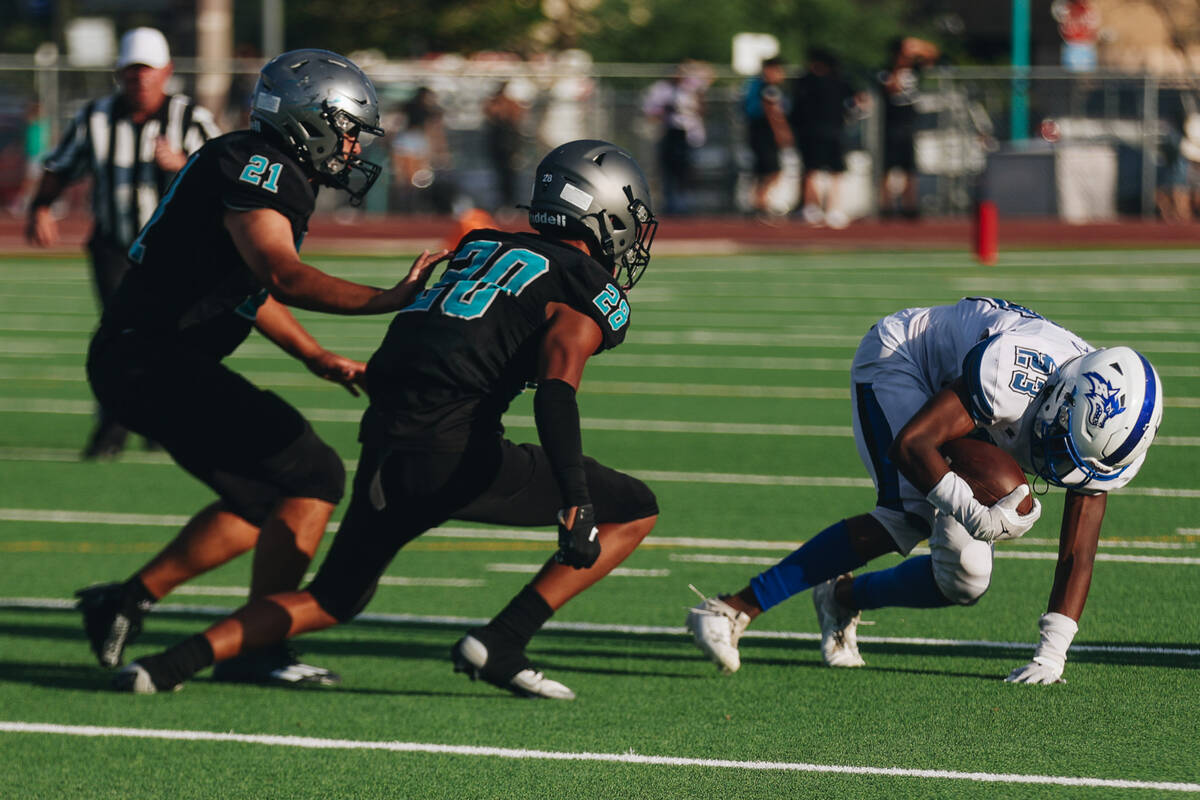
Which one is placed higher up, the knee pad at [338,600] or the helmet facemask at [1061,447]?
the helmet facemask at [1061,447]

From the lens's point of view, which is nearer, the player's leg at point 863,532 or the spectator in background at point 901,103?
the player's leg at point 863,532

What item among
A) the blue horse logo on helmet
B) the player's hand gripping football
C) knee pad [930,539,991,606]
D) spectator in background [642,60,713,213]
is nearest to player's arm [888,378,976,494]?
knee pad [930,539,991,606]

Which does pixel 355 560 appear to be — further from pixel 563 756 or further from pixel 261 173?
pixel 261 173

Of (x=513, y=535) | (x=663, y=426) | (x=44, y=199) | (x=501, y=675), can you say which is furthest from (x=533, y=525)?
(x=663, y=426)

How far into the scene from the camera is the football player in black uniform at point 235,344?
528cm

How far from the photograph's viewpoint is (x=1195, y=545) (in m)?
7.40

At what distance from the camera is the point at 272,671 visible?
18.6 ft

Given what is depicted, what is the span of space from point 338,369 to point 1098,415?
220 centimetres

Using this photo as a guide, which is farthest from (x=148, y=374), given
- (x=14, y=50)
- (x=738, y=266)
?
(x=14, y=50)

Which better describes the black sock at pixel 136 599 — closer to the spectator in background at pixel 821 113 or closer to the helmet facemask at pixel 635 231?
the helmet facemask at pixel 635 231

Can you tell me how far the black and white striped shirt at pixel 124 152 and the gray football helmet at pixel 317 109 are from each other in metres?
3.64

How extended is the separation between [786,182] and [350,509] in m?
21.3

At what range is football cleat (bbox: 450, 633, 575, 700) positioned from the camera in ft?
17.0

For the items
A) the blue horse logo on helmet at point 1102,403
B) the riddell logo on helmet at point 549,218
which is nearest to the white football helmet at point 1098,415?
the blue horse logo on helmet at point 1102,403
